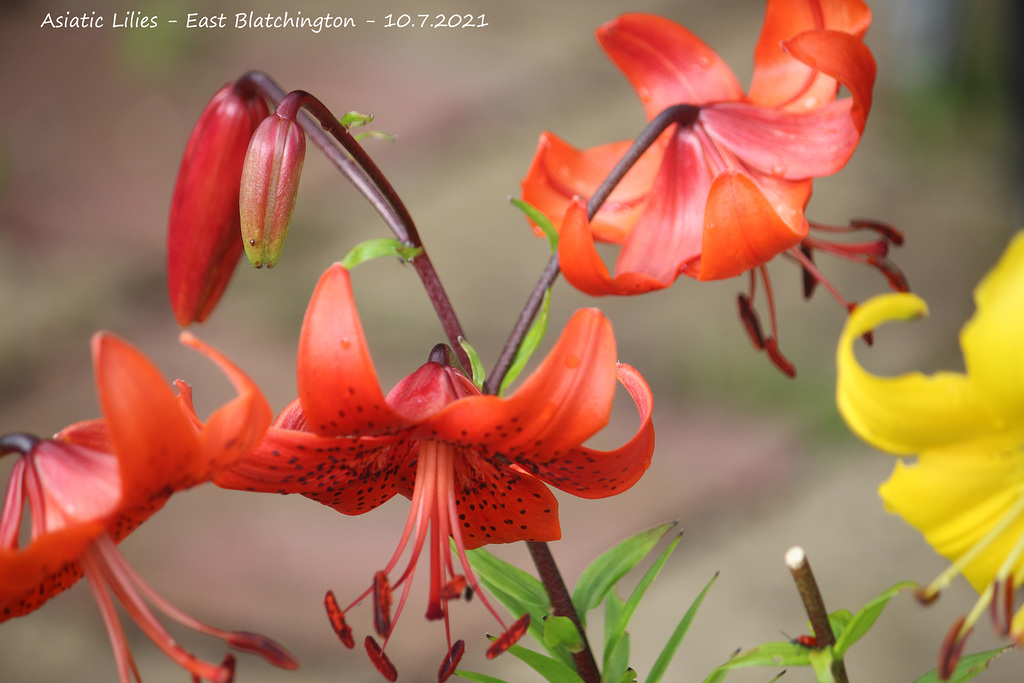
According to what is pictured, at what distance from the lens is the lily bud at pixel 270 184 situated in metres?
0.57

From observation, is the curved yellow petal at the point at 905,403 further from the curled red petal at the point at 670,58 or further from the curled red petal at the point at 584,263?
the curled red petal at the point at 670,58

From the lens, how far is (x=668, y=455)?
2.30 metres

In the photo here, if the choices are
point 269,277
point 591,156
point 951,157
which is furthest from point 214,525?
point 951,157

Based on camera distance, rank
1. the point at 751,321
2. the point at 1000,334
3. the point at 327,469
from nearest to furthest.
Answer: the point at 1000,334
the point at 327,469
the point at 751,321

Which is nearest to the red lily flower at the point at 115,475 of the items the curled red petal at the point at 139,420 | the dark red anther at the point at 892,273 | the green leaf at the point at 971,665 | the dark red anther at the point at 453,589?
the curled red petal at the point at 139,420

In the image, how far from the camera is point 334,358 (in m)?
0.48

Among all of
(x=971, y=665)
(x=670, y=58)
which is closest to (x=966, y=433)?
(x=971, y=665)

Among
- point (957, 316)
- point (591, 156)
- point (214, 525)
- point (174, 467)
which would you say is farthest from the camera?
point (957, 316)

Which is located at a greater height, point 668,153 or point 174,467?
point 668,153

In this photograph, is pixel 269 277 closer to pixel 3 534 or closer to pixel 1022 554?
pixel 3 534

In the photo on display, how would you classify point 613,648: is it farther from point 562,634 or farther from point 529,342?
point 529,342

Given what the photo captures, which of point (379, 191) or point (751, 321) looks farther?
point (751, 321)

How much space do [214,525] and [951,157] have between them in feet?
7.57

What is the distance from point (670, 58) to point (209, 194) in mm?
425
